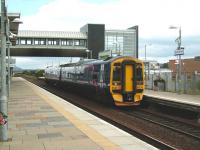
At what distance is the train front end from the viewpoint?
22859 millimetres

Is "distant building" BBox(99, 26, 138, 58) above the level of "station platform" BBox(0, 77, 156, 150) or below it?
above

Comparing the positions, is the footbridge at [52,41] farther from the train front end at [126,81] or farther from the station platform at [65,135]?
the station platform at [65,135]

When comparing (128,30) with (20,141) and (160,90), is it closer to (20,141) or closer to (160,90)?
(160,90)

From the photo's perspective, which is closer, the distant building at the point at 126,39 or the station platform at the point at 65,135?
the station platform at the point at 65,135

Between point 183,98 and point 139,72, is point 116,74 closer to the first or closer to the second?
point 139,72

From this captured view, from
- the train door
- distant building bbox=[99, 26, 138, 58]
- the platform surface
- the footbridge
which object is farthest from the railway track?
distant building bbox=[99, 26, 138, 58]

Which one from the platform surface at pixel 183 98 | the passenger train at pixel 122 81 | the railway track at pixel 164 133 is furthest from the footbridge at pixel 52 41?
the railway track at pixel 164 133

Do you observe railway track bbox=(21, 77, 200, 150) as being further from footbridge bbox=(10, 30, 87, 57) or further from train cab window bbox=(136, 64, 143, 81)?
footbridge bbox=(10, 30, 87, 57)

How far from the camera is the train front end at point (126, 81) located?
75.0 ft

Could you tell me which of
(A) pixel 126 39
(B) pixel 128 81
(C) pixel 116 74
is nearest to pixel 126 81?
(B) pixel 128 81

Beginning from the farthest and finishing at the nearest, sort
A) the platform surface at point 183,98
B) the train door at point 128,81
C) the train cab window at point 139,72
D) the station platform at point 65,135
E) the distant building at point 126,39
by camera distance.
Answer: the distant building at point 126,39
the platform surface at point 183,98
the train cab window at point 139,72
the train door at point 128,81
the station platform at point 65,135

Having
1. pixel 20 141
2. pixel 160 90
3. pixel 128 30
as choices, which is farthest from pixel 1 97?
pixel 128 30

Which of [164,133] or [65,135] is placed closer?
[65,135]

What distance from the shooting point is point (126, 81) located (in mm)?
23141
